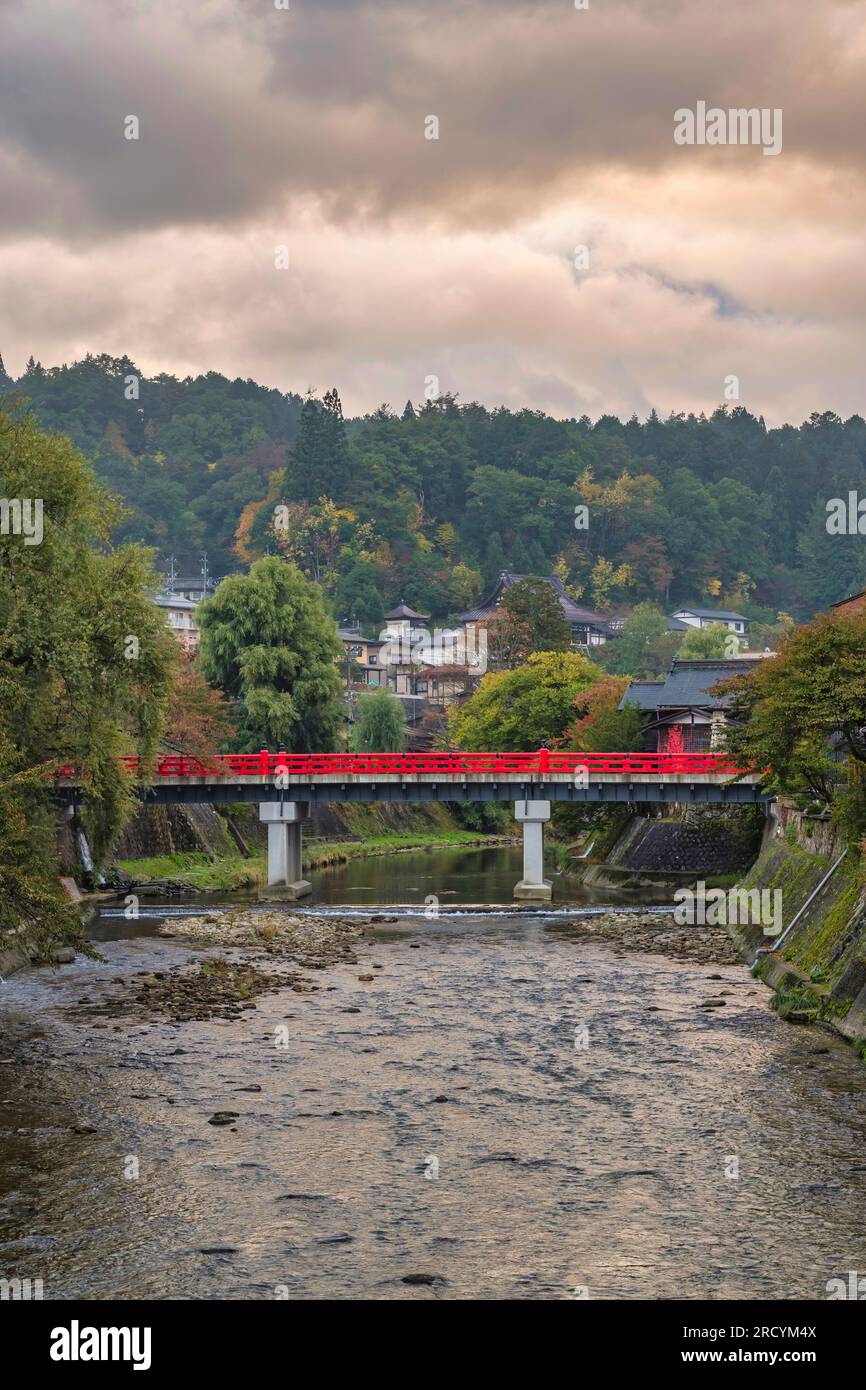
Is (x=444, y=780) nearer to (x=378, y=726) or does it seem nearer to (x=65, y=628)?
(x=65, y=628)

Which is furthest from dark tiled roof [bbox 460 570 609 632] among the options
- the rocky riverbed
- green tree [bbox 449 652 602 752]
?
the rocky riverbed

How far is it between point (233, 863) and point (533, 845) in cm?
1784

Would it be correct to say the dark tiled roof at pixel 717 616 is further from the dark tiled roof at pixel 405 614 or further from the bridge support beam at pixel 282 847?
the bridge support beam at pixel 282 847

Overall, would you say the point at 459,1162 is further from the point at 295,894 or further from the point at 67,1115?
the point at 295,894

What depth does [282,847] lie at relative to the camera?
62.6 m

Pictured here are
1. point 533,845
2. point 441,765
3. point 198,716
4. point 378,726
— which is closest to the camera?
point 533,845

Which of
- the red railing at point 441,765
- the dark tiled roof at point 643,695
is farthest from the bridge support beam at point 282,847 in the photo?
the dark tiled roof at point 643,695

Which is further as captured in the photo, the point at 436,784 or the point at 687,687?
the point at 687,687

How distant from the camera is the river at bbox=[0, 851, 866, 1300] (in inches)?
661

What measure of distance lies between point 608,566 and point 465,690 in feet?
200

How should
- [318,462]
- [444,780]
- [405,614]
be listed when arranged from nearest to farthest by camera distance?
[444,780], [405,614], [318,462]

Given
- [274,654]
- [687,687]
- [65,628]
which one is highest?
[274,654]

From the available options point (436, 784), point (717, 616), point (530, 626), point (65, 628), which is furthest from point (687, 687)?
point (717, 616)

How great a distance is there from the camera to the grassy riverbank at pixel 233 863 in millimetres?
64438
